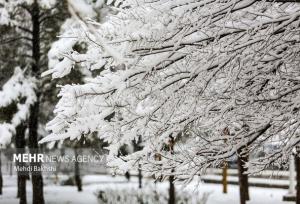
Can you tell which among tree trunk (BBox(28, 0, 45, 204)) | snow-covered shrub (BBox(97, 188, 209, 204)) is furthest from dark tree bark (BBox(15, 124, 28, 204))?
snow-covered shrub (BBox(97, 188, 209, 204))

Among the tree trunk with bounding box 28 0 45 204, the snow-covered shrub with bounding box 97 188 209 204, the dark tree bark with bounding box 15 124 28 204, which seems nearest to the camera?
the snow-covered shrub with bounding box 97 188 209 204

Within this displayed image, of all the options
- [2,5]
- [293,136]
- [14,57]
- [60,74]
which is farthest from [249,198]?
[60,74]

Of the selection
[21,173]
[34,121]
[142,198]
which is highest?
[34,121]

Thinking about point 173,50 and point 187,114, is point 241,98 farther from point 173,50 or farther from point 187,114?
point 173,50

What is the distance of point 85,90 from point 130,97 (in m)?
0.53

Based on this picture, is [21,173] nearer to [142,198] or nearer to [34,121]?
[34,121]

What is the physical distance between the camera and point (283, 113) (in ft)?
16.3

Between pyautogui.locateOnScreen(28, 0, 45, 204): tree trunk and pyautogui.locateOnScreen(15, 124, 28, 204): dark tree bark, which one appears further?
pyautogui.locateOnScreen(15, 124, 28, 204): dark tree bark

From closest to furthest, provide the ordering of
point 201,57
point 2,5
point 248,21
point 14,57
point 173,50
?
1. point 173,50
2. point 201,57
3. point 248,21
4. point 2,5
5. point 14,57

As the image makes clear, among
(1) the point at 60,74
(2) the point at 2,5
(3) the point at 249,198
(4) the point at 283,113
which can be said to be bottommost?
(3) the point at 249,198

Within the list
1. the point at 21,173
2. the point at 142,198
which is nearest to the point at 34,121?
the point at 21,173

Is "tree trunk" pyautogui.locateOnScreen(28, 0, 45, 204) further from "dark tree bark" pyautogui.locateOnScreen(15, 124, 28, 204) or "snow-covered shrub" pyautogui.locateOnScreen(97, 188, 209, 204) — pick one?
"snow-covered shrub" pyautogui.locateOnScreen(97, 188, 209, 204)

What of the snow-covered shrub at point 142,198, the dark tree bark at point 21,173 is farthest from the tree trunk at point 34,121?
the snow-covered shrub at point 142,198

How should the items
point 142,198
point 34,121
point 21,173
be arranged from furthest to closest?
point 21,173
point 34,121
point 142,198
